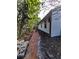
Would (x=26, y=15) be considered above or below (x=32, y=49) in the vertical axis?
above

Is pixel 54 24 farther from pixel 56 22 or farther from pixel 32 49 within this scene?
pixel 32 49

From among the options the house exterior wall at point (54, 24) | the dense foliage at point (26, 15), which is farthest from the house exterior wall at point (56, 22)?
the dense foliage at point (26, 15)

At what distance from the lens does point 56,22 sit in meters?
1.57

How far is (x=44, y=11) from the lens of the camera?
61.9 inches

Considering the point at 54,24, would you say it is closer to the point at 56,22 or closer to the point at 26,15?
the point at 56,22

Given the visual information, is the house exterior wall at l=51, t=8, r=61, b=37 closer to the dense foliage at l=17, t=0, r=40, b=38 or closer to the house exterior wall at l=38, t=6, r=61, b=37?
the house exterior wall at l=38, t=6, r=61, b=37

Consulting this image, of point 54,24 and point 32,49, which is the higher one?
point 54,24

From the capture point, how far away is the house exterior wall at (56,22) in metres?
1.56

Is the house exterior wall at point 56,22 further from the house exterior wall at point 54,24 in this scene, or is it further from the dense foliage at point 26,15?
the dense foliage at point 26,15

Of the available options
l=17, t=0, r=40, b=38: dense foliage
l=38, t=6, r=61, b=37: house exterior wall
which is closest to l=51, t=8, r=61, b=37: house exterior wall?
l=38, t=6, r=61, b=37: house exterior wall

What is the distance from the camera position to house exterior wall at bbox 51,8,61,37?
1.56 metres

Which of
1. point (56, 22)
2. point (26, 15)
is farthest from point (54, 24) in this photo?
point (26, 15)
